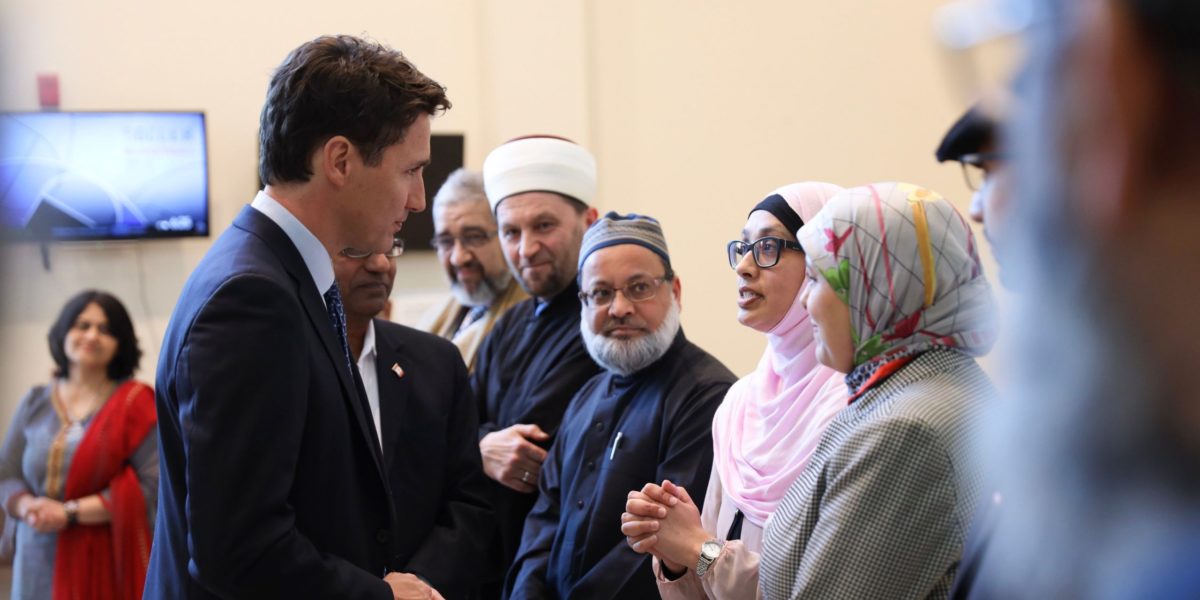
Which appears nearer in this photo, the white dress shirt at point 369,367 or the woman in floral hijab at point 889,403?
the woman in floral hijab at point 889,403

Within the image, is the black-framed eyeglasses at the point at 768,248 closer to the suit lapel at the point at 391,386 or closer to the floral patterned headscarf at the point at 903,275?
the floral patterned headscarf at the point at 903,275

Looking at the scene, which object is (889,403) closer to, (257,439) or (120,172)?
(257,439)

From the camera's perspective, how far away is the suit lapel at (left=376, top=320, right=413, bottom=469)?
2.69m

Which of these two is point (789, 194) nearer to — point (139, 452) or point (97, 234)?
point (139, 452)

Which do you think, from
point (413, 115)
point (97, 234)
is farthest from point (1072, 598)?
point (97, 234)

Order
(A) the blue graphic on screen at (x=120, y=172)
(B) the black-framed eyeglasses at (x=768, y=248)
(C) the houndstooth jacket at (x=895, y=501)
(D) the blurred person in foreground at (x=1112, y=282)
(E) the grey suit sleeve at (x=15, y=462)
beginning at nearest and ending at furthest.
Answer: (D) the blurred person in foreground at (x=1112, y=282) < (C) the houndstooth jacket at (x=895, y=501) < (B) the black-framed eyeglasses at (x=768, y=248) < (E) the grey suit sleeve at (x=15, y=462) < (A) the blue graphic on screen at (x=120, y=172)

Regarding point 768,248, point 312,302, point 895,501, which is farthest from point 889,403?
point 312,302

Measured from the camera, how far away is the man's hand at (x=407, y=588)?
2.09 meters

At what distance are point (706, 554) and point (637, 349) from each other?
0.85 m

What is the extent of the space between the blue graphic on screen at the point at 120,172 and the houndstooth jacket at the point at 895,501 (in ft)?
16.0

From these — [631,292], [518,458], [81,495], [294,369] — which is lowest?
[81,495]

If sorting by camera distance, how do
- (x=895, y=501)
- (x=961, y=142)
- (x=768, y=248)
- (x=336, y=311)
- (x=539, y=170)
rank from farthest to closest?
(x=539, y=170) → (x=768, y=248) → (x=336, y=311) → (x=895, y=501) → (x=961, y=142)

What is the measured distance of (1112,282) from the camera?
595 mm

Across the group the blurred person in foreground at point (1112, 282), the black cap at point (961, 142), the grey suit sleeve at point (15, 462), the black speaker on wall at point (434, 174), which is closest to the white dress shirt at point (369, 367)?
the black cap at point (961, 142)
